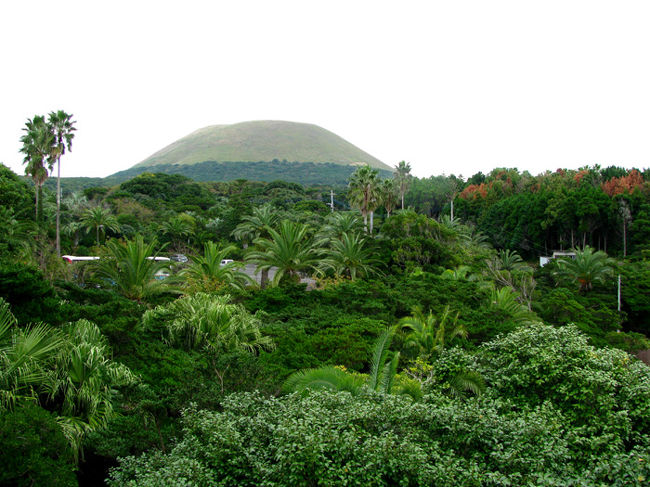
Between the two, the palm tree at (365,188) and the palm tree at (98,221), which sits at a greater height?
the palm tree at (365,188)

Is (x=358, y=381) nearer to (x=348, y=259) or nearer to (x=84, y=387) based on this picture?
(x=84, y=387)

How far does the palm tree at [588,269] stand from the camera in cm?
4012

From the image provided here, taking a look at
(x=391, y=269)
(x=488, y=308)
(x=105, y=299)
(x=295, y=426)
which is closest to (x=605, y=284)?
(x=391, y=269)

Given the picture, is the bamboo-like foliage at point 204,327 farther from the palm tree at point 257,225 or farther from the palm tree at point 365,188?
the palm tree at point 365,188

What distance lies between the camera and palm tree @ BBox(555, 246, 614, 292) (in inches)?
1580

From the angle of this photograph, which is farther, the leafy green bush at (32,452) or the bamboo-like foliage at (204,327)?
the bamboo-like foliage at (204,327)

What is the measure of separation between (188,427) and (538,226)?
6493 cm

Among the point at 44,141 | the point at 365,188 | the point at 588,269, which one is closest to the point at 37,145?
the point at 44,141

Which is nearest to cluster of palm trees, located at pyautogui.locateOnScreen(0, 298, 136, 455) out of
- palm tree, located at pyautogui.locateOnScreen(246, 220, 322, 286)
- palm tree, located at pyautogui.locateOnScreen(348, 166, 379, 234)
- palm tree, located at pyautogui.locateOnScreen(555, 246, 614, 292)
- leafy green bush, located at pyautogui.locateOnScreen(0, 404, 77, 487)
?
leafy green bush, located at pyautogui.locateOnScreen(0, 404, 77, 487)

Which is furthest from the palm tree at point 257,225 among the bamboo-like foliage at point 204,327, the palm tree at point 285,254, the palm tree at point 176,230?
the bamboo-like foliage at point 204,327

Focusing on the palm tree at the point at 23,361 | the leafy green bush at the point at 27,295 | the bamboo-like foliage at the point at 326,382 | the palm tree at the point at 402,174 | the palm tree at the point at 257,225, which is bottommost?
the bamboo-like foliage at the point at 326,382

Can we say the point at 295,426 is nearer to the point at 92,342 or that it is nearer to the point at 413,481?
the point at 413,481

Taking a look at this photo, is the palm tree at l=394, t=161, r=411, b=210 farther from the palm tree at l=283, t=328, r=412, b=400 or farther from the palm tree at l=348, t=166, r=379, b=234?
the palm tree at l=283, t=328, r=412, b=400

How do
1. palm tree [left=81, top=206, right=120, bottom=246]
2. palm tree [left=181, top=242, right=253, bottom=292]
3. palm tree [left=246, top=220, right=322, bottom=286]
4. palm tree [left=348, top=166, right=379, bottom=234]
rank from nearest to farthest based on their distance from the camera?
palm tree [left=181, top=242, right=253, bottom=292] → palm tree [left=246, top=220, right=322, bottom=286] → palm tree [left=348, top=166, right=379, bottom=234] → palm tree [left=81, top=206, right=120, bottom=246]
